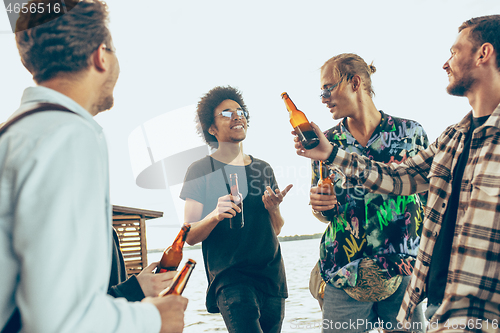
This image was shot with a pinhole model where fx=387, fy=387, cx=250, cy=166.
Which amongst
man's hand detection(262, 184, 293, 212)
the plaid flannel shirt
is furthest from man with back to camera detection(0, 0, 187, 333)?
man's hand detection(262, 184, 293, 212)

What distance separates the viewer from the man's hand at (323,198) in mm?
2385

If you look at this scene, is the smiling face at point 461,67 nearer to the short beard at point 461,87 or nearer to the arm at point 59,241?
the short beard at point 461,87

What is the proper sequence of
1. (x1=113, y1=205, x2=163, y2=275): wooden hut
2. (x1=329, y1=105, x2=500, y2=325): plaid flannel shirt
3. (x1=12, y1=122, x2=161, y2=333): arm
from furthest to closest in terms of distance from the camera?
1. (x1=113, y1=205, x2=163, y2=275): wooden hut
2. (x1=329, y1=105, x2=500, y2=325): plaid flannel shirt
3. (x1=12, y1=122, x2=161, y2=333): arm

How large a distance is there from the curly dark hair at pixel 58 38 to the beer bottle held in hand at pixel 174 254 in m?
0.83

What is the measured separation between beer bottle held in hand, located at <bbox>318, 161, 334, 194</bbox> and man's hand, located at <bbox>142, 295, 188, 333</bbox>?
156 centimetres

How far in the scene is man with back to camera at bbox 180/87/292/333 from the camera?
2.42 meters

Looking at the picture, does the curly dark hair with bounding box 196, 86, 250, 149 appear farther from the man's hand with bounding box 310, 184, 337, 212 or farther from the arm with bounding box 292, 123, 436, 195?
the arm with bounding box 292, 123, 436, 195

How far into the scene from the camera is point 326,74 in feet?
8.77

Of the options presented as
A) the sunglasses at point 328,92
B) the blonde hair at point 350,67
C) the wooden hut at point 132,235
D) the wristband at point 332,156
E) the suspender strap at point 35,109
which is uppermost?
the blonde hair at point 350,67

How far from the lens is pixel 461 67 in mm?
1931

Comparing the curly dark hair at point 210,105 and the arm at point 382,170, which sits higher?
the curly dark hair at point 210,105

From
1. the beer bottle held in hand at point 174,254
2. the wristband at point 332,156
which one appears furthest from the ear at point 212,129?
the beer bottle held in hand at point 174,254

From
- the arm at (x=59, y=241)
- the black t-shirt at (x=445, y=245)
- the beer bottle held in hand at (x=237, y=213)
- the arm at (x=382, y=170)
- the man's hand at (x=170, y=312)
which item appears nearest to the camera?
the arm at (x=59, y=241)

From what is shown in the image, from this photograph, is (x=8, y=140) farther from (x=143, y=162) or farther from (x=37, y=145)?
(x=143, y=162)
